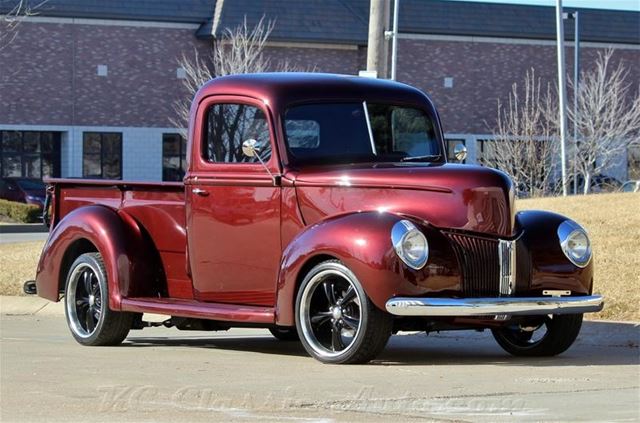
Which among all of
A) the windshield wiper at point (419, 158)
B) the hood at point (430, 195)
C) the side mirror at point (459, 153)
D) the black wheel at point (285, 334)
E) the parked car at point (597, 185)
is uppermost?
the parked car at point (597, 185)

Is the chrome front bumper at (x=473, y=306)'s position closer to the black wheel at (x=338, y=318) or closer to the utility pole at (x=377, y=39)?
the black wheel at (x=338, y=318)

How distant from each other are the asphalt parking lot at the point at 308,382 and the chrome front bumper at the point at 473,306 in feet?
1.33

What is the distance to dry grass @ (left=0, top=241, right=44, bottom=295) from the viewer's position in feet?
51.9

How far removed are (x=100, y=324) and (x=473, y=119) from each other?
49.4 metres

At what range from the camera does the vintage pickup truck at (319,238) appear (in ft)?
29.8

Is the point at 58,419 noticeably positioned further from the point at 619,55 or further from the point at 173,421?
the point at 619,55

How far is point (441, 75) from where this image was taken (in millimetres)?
58469

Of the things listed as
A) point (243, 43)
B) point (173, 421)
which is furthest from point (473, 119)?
point (173, 421)

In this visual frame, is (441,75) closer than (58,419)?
No

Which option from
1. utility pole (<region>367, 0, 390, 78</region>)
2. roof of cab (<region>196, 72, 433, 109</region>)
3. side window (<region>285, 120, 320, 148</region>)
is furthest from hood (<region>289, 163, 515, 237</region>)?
utility pole (<region>367, 0, 390, 78</region>)

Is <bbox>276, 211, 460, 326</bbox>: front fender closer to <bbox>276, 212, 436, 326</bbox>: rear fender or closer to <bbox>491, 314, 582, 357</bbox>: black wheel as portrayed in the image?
<bbox>276, 212, 436, 326</bbox>: rear fender

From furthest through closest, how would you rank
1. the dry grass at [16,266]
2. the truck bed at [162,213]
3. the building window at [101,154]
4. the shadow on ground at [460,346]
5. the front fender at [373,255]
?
the building window at [101,154] → the dry grass at [16,266] → the truck bed at [162,213] → the shadow on ground at [460,346] → the front fender at [373,255]

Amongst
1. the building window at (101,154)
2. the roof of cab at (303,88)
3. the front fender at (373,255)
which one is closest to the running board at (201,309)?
the front fender at (373,255)

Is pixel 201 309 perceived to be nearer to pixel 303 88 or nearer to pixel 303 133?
pixel 303 133
